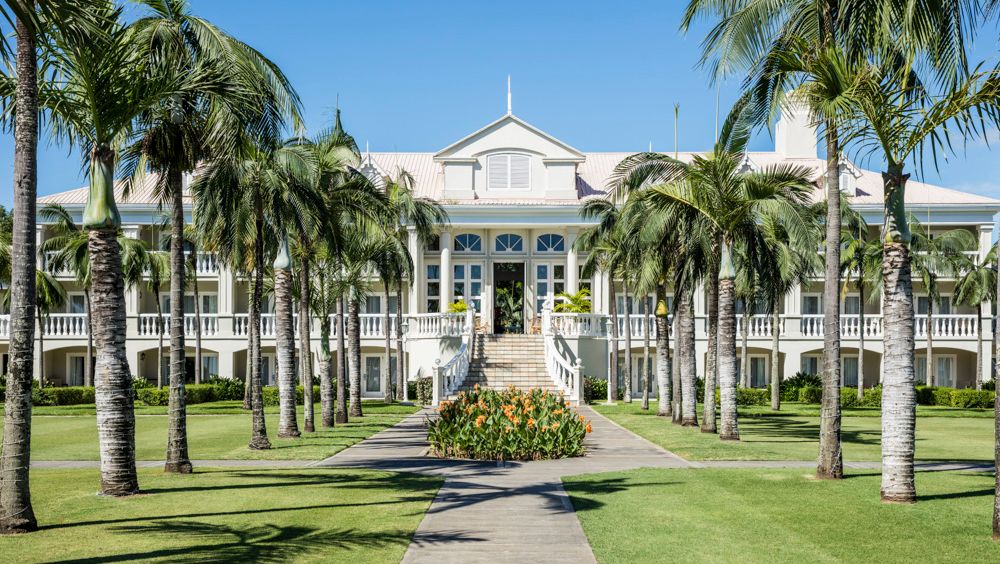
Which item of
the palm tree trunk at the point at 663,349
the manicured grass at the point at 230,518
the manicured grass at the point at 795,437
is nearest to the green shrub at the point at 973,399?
the manicured grass at the point at 795,437

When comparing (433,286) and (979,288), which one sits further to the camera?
(433,286)

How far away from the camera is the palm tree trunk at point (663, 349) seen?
1107 inches

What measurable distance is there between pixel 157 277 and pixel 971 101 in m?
31.8

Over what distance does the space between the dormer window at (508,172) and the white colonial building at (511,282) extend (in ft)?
0.16

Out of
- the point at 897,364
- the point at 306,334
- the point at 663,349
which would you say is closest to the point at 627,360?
the point at 663,349

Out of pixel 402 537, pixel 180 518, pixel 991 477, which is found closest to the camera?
pixel 402 537

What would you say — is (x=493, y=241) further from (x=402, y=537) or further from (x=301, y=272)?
(x=402, y=537)

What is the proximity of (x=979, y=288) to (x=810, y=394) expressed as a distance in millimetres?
8577

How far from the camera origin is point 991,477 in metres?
15.4

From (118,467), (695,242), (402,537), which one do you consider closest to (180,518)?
(118,467)

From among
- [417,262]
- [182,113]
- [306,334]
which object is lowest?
[306,334]

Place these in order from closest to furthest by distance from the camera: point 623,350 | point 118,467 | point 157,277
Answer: point 118,467
point 157,277
point 623,350

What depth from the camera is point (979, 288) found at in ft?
129

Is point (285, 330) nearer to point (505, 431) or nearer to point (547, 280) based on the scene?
point (505, 431)
